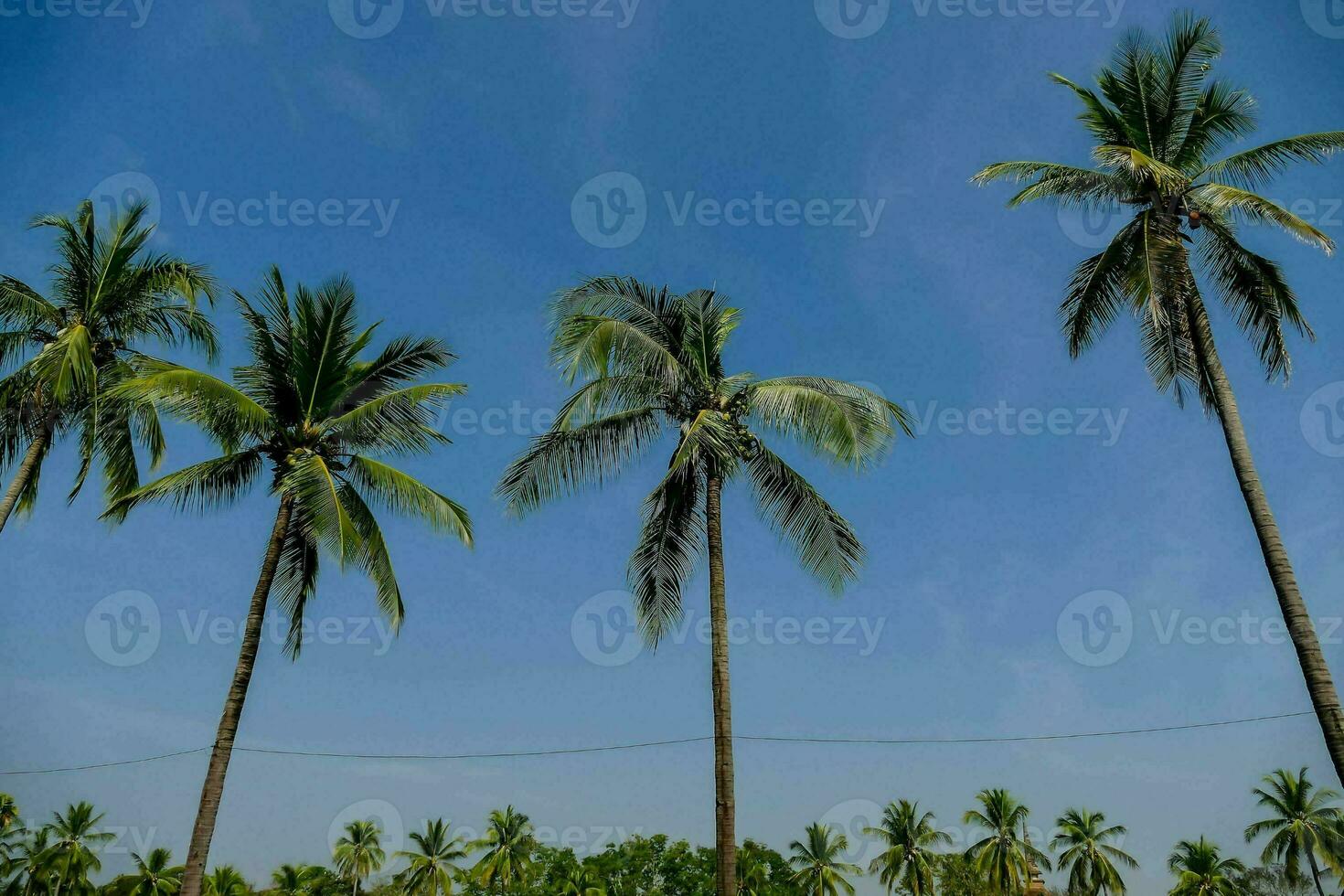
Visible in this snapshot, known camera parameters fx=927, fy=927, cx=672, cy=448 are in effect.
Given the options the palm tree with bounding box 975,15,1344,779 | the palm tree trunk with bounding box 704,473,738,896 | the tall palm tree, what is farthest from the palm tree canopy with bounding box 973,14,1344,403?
the tall palm tree

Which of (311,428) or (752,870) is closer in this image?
(311,428)

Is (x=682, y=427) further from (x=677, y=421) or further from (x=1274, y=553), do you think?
(x=1274, y=553)

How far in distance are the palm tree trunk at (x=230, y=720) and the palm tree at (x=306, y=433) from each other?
0.03 metres

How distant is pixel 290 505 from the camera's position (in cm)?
1625

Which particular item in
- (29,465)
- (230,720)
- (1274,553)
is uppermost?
(29,465)

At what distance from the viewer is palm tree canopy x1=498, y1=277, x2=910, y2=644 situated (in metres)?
16.0

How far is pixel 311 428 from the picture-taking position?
16734 millimetres

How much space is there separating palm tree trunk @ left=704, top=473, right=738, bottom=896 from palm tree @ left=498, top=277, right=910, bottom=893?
34 mm

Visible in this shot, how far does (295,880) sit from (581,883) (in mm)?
20163

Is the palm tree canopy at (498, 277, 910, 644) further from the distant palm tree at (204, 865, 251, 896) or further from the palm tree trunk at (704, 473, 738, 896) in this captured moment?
the distant palm tree at (204, 865, 251, 896)

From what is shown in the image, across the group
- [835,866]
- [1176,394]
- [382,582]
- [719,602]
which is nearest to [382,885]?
[835,866]

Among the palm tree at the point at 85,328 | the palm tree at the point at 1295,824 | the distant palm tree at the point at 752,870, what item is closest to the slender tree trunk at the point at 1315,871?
the palm tree at the point at 1295,824

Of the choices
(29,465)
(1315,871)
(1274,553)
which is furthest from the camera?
(1315,871)

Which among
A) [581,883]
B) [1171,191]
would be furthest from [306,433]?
[581,883]
